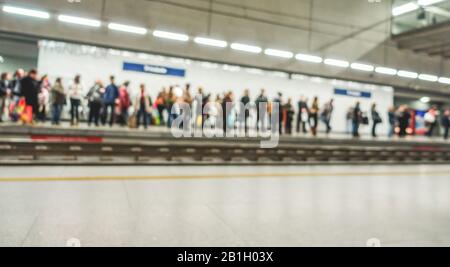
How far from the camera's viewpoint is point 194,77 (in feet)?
50.8

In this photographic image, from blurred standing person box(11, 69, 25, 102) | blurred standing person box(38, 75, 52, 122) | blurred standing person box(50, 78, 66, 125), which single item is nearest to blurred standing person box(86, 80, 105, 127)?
blurred standing person box(50, 78, 66, 125)

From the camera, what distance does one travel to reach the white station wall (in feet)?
42.5

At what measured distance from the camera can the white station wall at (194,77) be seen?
42.5 ft

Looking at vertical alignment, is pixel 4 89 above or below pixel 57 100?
above

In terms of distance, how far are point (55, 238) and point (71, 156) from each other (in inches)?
198

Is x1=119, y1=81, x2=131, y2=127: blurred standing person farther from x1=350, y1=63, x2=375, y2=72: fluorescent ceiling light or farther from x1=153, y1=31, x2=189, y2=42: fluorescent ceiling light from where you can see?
x1=350, y1=63, x2=375, y2=72: fluorescent ceiling light

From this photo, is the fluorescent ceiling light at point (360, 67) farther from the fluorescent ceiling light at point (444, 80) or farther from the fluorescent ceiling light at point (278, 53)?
the fluorescent ceiling light at point (444, 80)

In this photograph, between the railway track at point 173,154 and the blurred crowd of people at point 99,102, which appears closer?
the railway track at point 173,154

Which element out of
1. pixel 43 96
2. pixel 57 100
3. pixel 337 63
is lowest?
pixel 57 100

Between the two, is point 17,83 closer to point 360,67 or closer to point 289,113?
point 289,113

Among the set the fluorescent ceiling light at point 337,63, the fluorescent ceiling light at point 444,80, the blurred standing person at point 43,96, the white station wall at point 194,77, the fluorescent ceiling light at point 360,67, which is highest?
the fluorescent ceiling light at point 337,63

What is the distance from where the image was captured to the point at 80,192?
428 cm

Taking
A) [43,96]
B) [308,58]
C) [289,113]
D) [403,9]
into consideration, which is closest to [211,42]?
[289,113]

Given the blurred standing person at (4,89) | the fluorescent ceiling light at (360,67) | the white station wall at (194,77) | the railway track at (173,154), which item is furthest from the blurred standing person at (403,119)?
the blurred standing person at (4,89)
